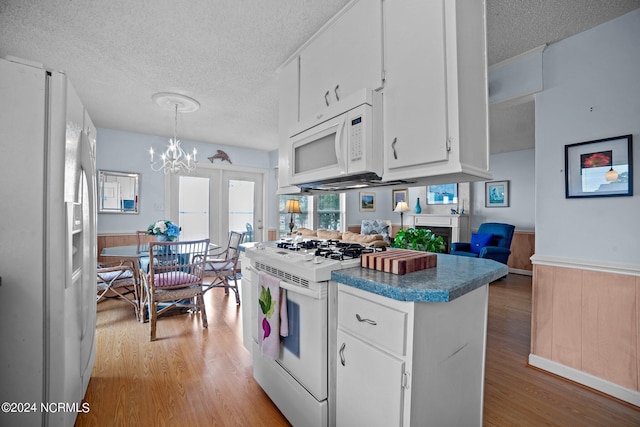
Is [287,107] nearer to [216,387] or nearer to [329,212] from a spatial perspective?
[216,387]

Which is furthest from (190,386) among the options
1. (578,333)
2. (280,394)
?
(578,333)

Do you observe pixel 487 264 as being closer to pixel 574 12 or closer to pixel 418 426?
pixel 418 426

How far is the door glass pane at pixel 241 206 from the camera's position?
5.63m

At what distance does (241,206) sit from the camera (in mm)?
5750

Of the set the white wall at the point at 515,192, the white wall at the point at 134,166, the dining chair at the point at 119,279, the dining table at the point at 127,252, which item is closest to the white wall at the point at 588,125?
the white wall at the point at 515,192

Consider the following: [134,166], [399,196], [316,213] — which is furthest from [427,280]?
[399,196]

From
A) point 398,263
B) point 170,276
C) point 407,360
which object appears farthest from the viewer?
point 170,276

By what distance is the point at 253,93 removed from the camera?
10.2 feet

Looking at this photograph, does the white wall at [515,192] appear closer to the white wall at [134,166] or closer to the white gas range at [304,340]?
the white gas range at [304,340]

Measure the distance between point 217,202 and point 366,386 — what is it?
192 inches

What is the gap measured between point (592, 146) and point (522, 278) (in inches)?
160

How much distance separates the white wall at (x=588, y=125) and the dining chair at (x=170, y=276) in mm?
3024

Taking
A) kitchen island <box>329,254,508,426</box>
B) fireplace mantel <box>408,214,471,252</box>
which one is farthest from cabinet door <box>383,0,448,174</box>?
fireplace mantel <box>408,214,471,252</box>

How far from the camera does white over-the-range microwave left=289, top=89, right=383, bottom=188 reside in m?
1.59
